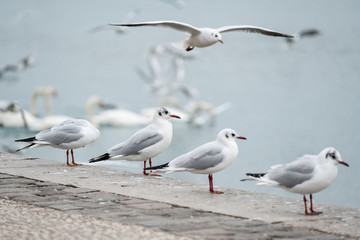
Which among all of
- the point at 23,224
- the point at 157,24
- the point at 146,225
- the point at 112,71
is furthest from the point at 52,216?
the point at 112,71

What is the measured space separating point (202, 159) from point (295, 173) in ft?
2.88

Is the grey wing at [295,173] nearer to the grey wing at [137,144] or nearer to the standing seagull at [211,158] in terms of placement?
the standing seagull at [211,158]

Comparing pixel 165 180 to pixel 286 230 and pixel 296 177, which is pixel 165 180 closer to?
pixel 296 177

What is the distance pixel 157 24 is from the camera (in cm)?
669

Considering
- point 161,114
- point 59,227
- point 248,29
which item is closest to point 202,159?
point 161,114

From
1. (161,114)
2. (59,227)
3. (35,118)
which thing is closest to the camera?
(59,227)

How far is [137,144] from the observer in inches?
249

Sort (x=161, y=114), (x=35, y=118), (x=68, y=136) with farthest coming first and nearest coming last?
(x=35, y=118) < (x=68, y=136) < (x=161, y=114)

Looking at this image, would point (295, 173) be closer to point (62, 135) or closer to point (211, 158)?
point (211, 158)

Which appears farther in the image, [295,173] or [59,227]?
[295,173]

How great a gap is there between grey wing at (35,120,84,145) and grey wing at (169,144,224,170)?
61.9 inches

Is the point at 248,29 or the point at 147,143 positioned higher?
the point at 248,29

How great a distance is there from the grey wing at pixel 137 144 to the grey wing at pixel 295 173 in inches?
63.7

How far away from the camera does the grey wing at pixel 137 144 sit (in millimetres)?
6305
